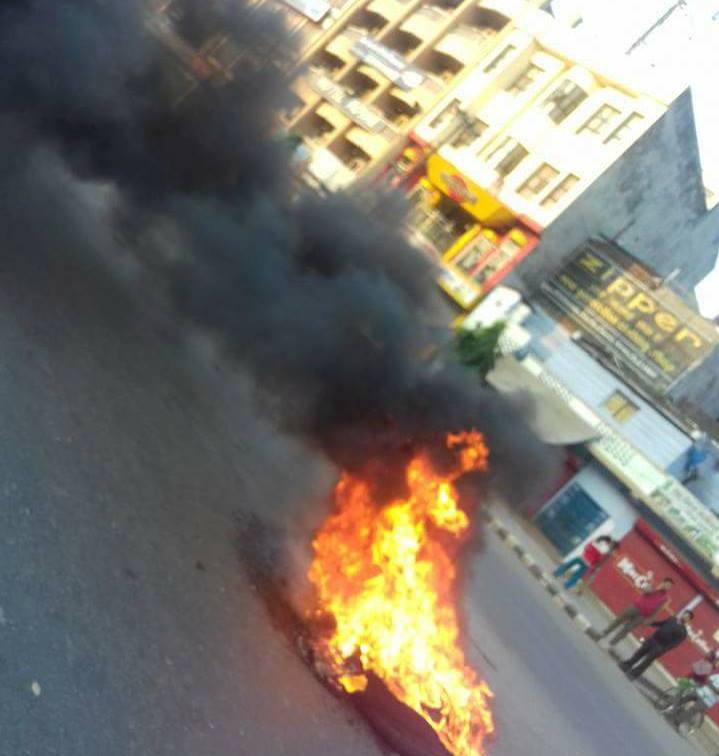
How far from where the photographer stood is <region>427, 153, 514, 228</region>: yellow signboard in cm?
2325

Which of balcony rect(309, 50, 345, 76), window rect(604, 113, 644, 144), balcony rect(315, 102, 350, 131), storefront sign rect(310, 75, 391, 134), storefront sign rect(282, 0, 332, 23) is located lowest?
balcony rect(315, 102, 350, 131)

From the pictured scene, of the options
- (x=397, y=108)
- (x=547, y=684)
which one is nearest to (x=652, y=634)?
(x=547, y=684)

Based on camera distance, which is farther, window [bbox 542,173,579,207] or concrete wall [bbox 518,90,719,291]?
window [bbox 542,173,579,207]

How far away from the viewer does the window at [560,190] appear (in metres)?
22.4

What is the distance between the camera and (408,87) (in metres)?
27.6

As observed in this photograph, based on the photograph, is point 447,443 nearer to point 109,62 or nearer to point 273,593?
point 273,593

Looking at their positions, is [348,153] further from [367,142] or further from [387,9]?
[387,9]

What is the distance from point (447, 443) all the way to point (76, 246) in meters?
5.95

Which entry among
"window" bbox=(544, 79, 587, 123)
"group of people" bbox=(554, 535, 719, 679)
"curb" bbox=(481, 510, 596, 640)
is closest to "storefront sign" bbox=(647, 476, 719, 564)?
"group of people" bbox=(554, 535, 719, 679)

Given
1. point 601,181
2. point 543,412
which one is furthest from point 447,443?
point 601,181

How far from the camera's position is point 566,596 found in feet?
50.1

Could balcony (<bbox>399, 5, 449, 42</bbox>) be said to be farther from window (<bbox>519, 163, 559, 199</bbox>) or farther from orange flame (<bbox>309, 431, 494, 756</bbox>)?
orange flame (<bbox>309, 431, 494, 756</bbox>)

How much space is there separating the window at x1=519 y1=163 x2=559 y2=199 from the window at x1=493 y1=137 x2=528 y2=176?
37.3 inches

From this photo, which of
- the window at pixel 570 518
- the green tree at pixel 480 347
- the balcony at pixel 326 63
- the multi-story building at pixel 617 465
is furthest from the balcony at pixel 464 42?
the window at pixel 570 518
